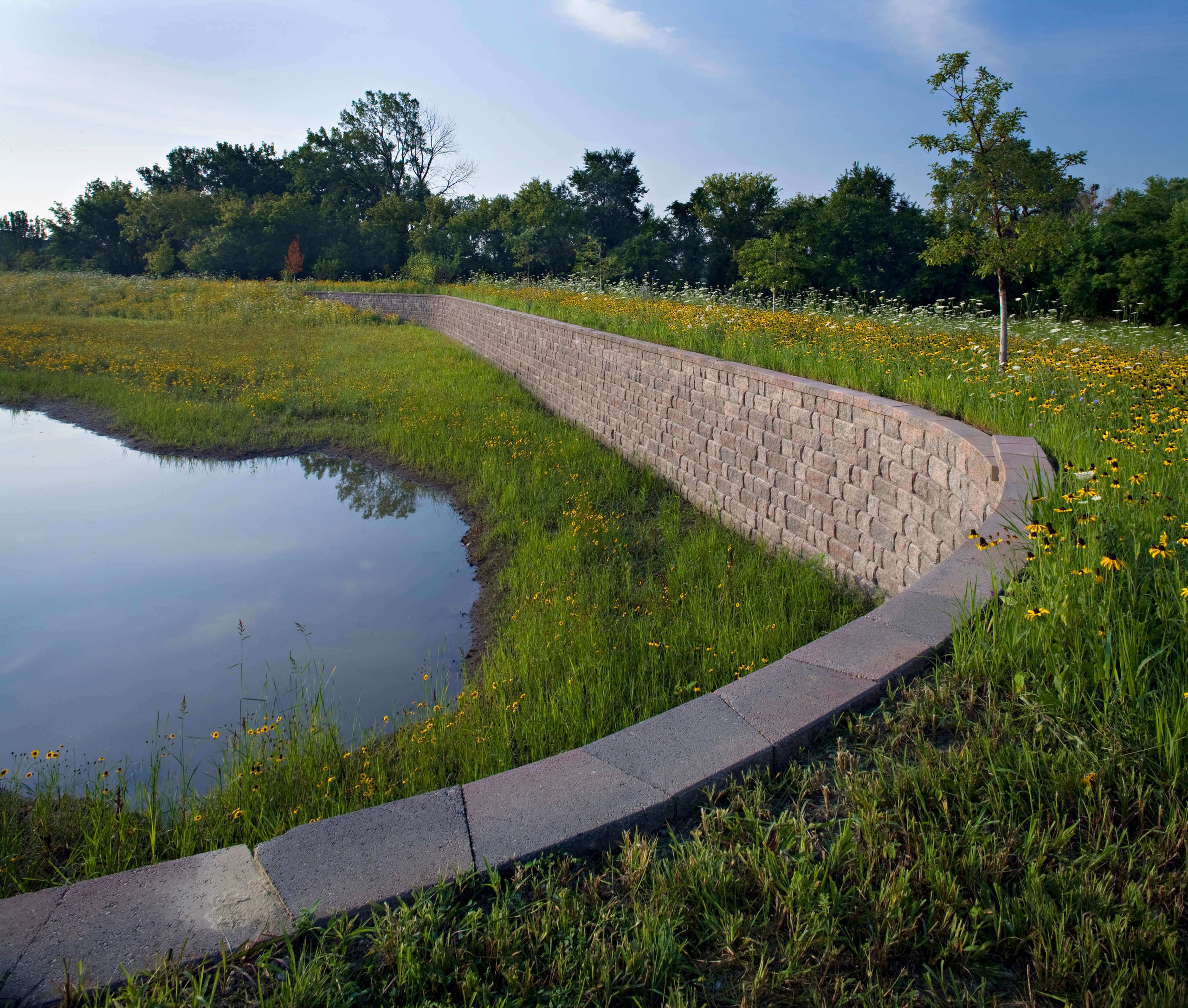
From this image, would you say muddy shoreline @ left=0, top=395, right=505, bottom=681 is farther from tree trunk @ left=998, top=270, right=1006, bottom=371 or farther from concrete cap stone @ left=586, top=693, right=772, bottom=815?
tree trunk @ left=998, top=270, right=1006, bottom=371

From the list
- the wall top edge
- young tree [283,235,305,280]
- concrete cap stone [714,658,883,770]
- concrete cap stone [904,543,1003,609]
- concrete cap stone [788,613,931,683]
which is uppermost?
young tree [283,235,305,280]

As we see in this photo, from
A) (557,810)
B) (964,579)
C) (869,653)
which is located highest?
(964,579)

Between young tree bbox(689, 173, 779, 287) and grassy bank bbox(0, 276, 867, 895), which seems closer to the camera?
grassy bank bbox(0, 276, 867, 895)

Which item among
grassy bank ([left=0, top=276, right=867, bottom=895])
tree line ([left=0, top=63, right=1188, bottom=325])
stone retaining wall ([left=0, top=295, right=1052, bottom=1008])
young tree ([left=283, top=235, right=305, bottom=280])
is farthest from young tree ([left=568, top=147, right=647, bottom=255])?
stone retaining wall ([left=0, top=295, right=1052, bottom=1008])

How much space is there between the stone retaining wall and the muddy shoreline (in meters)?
2.40

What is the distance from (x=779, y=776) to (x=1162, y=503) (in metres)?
1.96

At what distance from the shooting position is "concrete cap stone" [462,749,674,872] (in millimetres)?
1758

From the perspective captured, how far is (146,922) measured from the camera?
1.59m

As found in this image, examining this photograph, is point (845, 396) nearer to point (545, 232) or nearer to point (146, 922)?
point (146, 922)

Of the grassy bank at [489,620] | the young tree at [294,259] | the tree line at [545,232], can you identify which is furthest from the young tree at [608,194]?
the grassy bank at [489,620]

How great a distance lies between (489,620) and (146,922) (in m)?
3.73

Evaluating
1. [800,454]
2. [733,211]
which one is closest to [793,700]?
[800,454]

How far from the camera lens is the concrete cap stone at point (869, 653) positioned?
2369 millimetres

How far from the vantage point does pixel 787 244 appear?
20.6 m
